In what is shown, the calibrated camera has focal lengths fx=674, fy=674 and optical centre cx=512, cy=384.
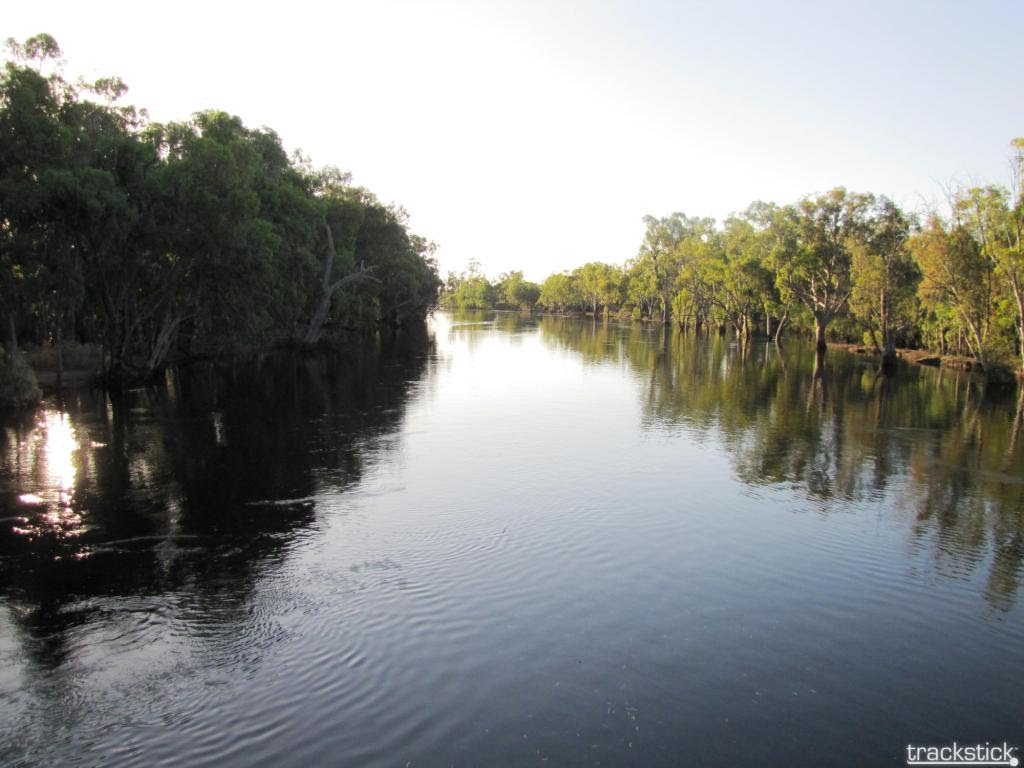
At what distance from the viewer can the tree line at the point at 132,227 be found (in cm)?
2644

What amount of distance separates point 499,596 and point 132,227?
28.1m

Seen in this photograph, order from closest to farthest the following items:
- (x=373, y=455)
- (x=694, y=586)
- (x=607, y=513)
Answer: (x=694, y=586) < (x=607, y=513) < (x=373, y=455)

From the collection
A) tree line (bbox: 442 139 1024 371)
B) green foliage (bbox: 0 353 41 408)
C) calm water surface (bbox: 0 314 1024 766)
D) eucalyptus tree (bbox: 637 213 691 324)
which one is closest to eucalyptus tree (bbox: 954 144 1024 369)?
tree line (bbox: 442 139 1024 371)

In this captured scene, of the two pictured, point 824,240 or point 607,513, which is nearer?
point 607,513

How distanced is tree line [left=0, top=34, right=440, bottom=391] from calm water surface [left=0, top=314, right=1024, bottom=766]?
8.01 m

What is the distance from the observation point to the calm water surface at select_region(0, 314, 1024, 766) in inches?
324

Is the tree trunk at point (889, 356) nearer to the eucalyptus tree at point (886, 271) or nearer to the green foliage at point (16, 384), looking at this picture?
the eucalyptus tree at point (886, 271)

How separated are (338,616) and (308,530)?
449 centimetres

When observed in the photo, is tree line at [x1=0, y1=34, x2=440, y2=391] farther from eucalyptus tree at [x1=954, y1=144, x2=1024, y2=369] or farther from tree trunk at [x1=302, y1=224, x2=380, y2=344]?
eucalyptus tree at [x1=954, y1=144, x2=1024, y2=369]

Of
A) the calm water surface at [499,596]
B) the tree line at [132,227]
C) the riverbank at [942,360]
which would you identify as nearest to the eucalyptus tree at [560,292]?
the riverbank at [942,360]

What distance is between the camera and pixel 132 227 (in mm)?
31047

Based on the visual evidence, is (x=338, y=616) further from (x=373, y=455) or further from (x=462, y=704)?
(x=373, y=455)

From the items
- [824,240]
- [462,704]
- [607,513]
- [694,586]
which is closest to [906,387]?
[824,240]

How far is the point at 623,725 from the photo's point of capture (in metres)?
8.37
